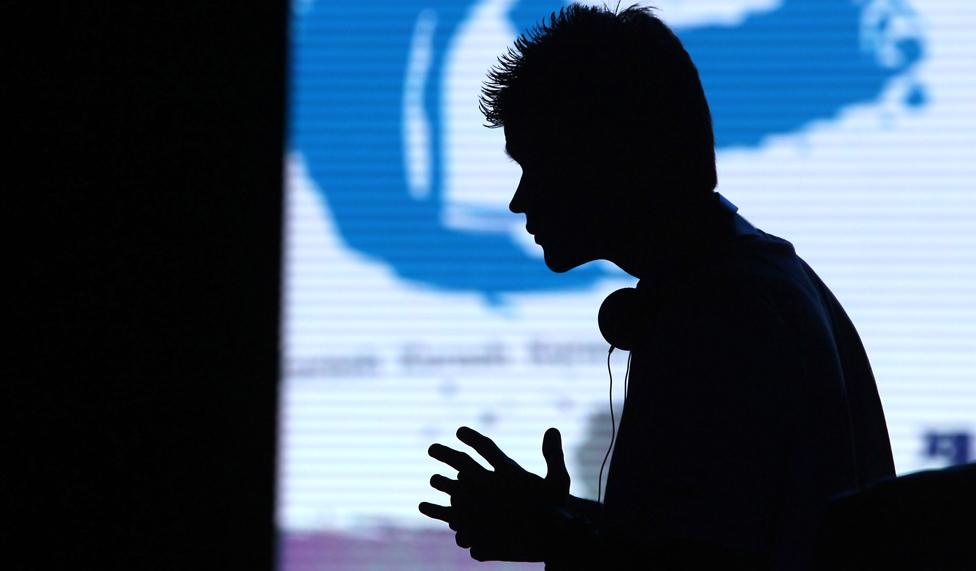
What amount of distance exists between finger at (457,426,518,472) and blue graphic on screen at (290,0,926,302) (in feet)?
5.57

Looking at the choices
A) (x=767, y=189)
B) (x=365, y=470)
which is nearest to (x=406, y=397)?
(x=365, y=470)

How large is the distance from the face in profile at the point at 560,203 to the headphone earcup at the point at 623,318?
50mm

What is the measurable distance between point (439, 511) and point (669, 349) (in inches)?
12.4

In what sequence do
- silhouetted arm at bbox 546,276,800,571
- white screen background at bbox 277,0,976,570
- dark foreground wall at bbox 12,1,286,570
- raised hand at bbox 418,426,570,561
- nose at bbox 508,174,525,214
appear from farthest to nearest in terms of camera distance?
white screen background at bbox 277,0,976,570
dark foreground wall at bbox 12,1,286,570
nose at bbox 508,174,525,214
raised hand at bbox 418,426,570,561
silhouetted arm at bbox 546,276,800,571

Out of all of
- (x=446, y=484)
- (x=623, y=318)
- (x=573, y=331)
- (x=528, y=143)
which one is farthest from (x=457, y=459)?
(x=573, y=331)

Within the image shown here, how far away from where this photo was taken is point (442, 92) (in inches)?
106

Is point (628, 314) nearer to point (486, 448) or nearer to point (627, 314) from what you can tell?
point (627, 314)

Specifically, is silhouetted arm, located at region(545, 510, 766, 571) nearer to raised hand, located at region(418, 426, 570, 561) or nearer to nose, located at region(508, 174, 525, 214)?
raised hand, located at region(418, 426, 570, 561)

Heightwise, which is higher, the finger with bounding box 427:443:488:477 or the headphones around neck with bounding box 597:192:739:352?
the headphones around neck with bounding box 597:192:739:352

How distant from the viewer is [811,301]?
0.74 meters

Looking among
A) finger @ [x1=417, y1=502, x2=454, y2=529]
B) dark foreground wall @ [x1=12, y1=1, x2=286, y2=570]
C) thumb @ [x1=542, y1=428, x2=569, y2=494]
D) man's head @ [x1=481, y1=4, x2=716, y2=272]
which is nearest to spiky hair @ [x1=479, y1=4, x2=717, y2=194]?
man's head @ [x1=481, y1=4, x2=716, y2=272]

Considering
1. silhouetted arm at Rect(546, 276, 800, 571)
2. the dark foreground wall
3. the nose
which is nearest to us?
silhouetted arm at Rect(546, 276, 800, 571)

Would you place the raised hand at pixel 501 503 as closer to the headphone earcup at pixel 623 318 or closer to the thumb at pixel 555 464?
the thumb at pixel 555 464

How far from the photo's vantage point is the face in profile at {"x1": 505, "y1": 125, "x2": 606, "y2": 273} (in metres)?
0.87
